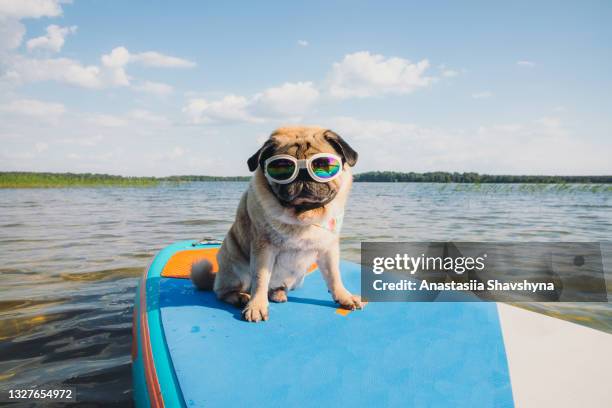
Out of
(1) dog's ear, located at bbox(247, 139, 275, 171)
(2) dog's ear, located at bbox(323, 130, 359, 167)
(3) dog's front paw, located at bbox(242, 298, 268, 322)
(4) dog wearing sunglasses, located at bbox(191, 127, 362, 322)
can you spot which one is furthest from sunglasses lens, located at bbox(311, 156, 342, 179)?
(3) dog's front paw, located at bbox(242, 298, 268, 322)

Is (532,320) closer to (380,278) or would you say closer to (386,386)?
(380,278)

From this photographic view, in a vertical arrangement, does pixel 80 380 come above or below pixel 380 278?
below

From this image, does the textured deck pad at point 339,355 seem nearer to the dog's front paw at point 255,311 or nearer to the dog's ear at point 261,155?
the dog's front paw at point 255,311

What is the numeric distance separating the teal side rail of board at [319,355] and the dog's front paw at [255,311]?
5cm

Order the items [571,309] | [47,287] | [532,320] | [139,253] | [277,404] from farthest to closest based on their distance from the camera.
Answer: [139,253]
[47,287]
[571,309]
[532,320]
[277,404]

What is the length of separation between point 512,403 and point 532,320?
1216mm

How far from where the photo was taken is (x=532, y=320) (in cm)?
283

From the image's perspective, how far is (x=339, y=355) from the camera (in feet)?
7.39

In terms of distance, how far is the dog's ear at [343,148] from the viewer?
103 inches

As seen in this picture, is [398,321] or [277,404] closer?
[277,404]

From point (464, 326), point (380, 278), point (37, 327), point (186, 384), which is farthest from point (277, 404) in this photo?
point (37, 327)

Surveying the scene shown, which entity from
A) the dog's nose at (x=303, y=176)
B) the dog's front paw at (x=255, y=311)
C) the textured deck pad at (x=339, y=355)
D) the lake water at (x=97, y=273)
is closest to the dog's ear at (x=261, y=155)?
the dog's nose at (x=303, y=176)

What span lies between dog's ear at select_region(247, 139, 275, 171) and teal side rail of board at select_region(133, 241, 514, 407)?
1093 millimetres

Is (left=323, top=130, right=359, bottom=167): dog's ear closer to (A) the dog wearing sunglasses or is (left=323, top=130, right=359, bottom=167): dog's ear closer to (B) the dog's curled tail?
(A) the dog wearing sunglasses
